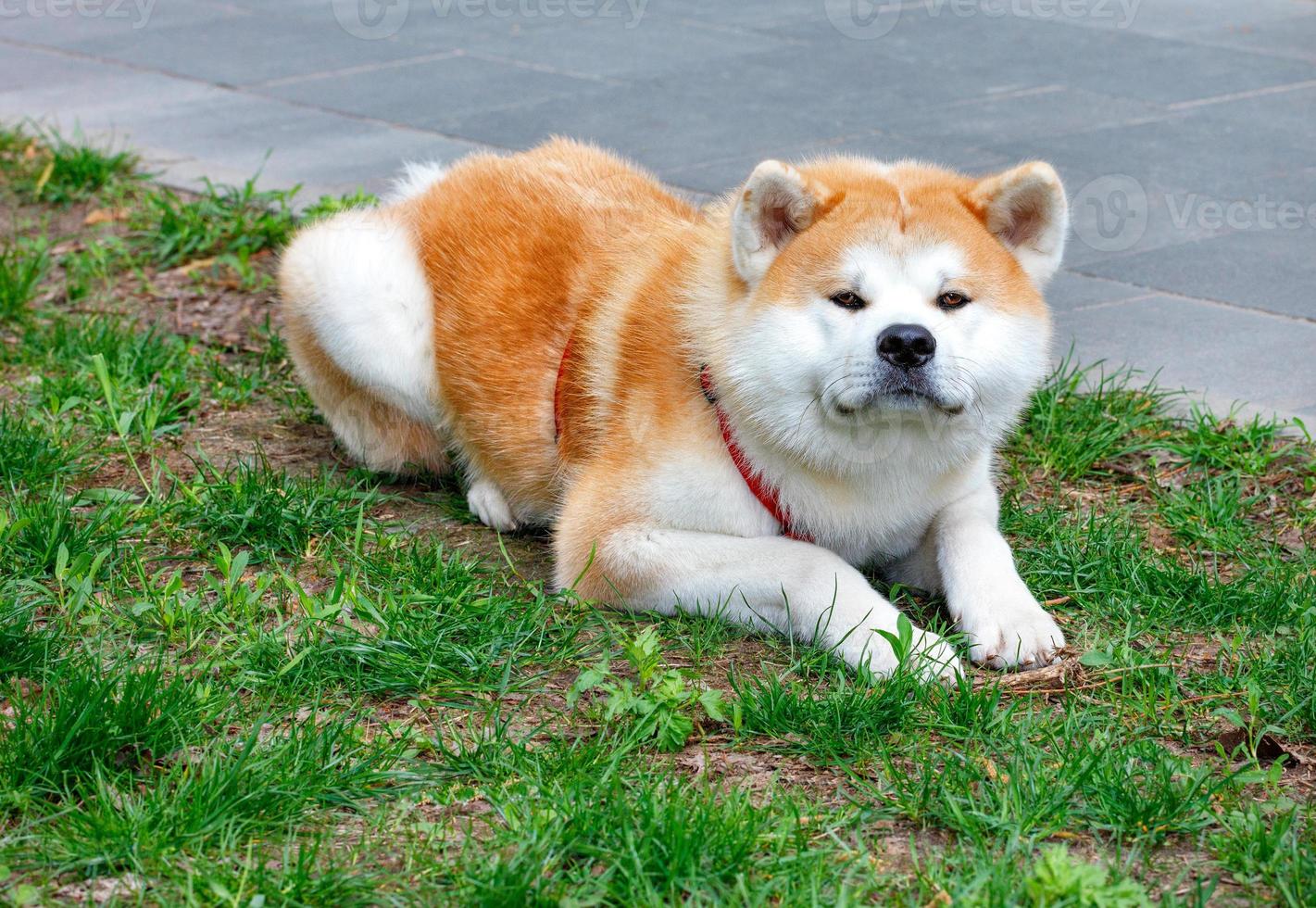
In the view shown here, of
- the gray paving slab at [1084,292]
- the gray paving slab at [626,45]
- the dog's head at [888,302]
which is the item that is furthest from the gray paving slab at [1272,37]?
the dog's head at [888,302]

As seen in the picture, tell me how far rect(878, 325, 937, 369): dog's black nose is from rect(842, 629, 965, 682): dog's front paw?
641 millimetres

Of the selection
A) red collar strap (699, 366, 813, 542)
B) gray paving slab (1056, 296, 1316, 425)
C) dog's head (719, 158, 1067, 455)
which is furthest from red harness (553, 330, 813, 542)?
gray paving slab (1056, 296, 1316, 425)

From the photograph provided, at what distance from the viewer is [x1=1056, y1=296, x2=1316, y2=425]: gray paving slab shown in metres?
4.83

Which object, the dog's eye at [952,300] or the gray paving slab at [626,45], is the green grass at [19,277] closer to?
the gray paving slab at [626,45]

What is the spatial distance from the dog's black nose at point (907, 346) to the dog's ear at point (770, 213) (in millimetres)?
400

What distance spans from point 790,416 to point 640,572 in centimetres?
57

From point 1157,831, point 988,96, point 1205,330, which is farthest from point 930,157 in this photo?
point 1157,831

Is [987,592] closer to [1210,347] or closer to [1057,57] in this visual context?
[1210,347]

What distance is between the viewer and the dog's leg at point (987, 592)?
3.36 m

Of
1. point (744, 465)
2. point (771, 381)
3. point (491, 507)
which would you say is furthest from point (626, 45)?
point (771, 381)

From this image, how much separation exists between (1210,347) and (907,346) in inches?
99.6

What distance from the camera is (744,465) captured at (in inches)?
138

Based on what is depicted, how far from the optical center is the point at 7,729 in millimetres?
2906

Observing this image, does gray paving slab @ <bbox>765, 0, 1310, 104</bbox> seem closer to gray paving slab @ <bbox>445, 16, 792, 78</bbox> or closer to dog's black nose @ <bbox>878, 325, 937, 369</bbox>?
gray paving slab @ <bbox>445, 16, 792, 78</bbox>
